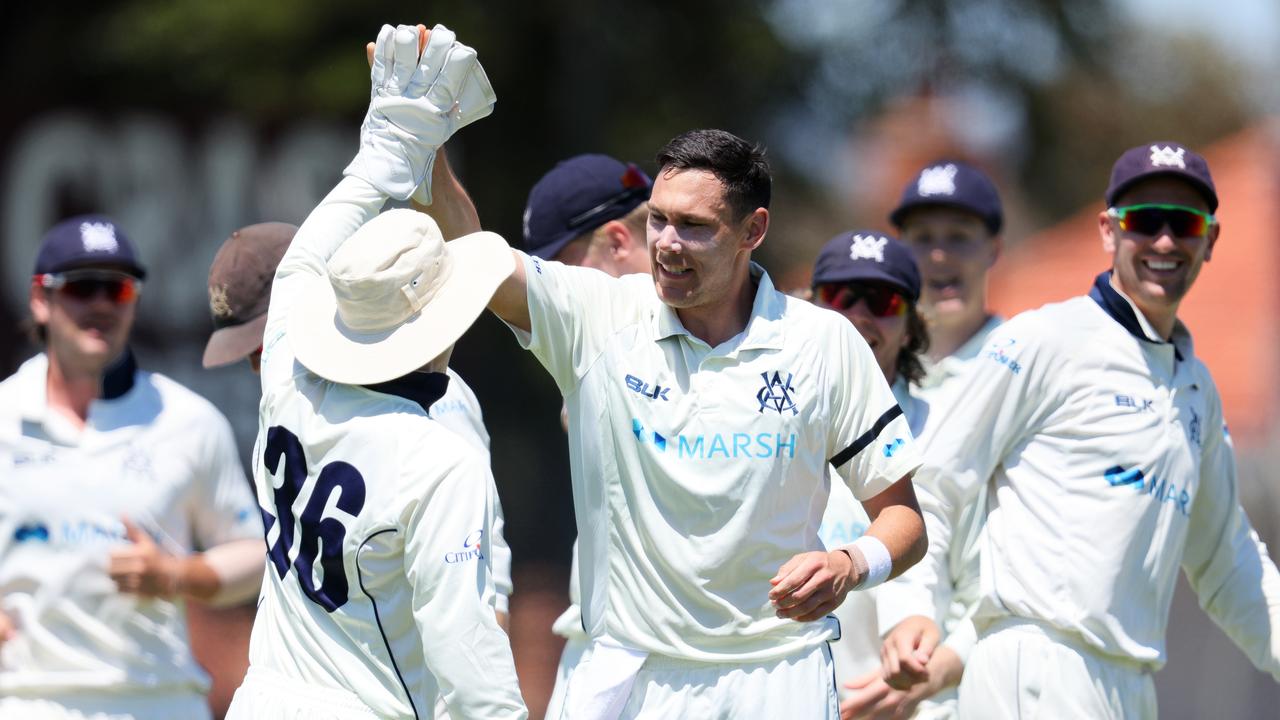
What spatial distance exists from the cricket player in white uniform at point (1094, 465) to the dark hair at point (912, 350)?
36 cm

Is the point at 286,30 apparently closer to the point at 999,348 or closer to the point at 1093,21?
the point at 1093,21

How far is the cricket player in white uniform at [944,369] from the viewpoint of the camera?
504cm

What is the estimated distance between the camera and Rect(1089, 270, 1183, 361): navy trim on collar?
526 centimetres

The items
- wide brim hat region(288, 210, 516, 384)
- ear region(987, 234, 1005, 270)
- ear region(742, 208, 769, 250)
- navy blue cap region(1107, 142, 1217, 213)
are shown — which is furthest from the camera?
ear region(987, 234, 1005, 270)

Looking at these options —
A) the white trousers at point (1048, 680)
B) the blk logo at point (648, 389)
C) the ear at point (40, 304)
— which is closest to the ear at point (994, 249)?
the white trousers at point (1048, 680)

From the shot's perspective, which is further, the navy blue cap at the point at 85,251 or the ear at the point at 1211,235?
the navy blue cap at the point at 85,251

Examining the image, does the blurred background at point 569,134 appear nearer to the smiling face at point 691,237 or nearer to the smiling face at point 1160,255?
the smiling face at point 1160,255

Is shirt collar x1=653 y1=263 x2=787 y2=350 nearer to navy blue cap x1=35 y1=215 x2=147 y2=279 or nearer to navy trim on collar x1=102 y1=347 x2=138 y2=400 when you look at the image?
navy trim on collar x1=102 y1=347 x2=138 y2=400

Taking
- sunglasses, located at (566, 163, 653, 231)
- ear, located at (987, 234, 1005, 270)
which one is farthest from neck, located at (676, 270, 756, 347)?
ear, located at (987, 234, 1005, 270)

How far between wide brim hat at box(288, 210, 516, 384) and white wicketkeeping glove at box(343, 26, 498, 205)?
0.39m

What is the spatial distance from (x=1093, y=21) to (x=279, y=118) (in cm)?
1124

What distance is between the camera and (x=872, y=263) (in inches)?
216

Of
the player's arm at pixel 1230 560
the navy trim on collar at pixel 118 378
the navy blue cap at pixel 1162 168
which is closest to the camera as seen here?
the navy blue cap at pixel 1162 168

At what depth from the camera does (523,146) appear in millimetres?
16969
